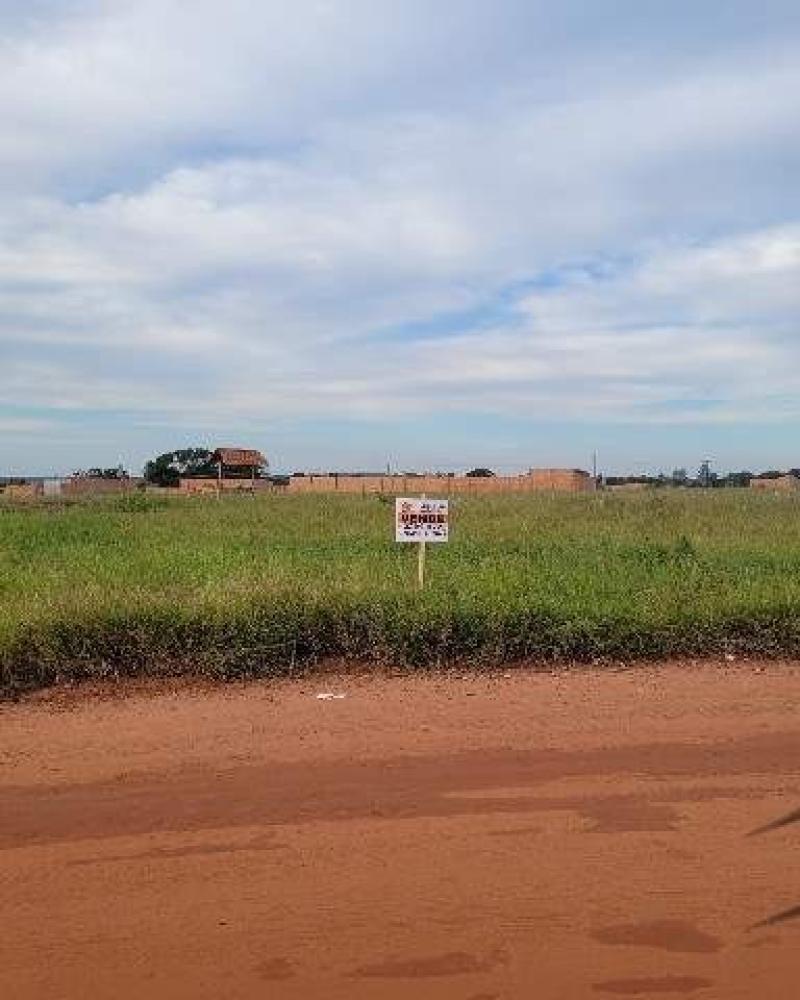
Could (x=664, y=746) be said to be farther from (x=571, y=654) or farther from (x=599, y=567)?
(x=599, y=567)

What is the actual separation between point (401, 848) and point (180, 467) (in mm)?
77374

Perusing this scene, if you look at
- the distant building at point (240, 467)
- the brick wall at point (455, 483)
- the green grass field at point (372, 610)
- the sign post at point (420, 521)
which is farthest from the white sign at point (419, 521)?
the distant building at point (240, 467)

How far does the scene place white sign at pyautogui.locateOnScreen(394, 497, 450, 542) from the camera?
979 cm

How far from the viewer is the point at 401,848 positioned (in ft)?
14.8

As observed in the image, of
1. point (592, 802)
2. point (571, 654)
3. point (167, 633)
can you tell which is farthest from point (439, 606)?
point (592, 802)

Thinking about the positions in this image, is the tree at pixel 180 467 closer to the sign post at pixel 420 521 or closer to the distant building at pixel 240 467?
the distant building at pixel 240 467

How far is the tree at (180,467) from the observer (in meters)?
78.6

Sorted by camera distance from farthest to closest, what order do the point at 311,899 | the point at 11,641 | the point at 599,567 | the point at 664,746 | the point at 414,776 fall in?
the point at 599,567 < the point at 11,641 < the point at 664,746 < the point at 414,776 < the point at 311,899

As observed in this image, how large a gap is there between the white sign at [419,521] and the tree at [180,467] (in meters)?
69.3

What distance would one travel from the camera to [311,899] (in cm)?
407

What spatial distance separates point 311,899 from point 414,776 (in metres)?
1.43

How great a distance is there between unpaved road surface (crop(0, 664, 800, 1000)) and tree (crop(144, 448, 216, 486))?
238ft

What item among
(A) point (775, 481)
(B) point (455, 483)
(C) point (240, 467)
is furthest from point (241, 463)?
(A) point (775, 481)

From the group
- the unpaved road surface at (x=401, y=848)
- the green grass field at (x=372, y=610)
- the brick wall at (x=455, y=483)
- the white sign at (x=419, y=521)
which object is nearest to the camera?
the unpaved road surface at (x=401, y=848)
